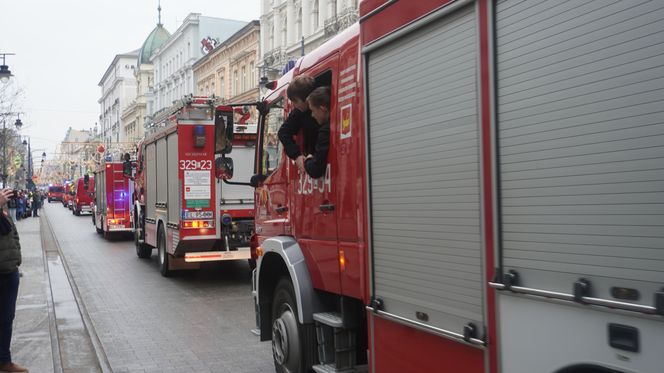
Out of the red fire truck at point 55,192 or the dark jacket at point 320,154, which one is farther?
the red fire truck at point 55,192

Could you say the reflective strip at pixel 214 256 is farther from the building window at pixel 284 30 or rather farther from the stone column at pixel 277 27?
the stone column at pixel 277 27

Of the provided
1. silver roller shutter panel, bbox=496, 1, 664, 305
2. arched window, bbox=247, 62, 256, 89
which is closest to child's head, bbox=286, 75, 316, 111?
silver roller shutter panel, bbox=496, 1, 664, 305

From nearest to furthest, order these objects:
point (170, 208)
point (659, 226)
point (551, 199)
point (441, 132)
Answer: point (659, 226) < point (551, 199) < point (441, 132) < point (170, 208)

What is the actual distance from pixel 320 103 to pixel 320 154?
0.41 meters

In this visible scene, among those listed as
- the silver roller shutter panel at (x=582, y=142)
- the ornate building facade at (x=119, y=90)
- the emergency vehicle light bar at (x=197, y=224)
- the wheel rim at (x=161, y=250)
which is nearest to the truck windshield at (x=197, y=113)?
the emergency vehicle light bar at (x=197, y=224)

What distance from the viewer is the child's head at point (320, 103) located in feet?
15.5

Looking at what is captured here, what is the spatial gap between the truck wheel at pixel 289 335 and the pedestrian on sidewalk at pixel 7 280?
242 cm

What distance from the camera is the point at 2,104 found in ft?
91.7

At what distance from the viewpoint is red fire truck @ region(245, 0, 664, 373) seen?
214 centimetres

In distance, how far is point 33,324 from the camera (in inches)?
327

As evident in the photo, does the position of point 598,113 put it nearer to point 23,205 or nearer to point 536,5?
point 536,5

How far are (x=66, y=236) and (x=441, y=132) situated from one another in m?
25.4

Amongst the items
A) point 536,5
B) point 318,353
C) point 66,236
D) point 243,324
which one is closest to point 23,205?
point 66,236

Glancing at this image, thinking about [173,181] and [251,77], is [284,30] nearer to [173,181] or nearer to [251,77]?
[251,77]
